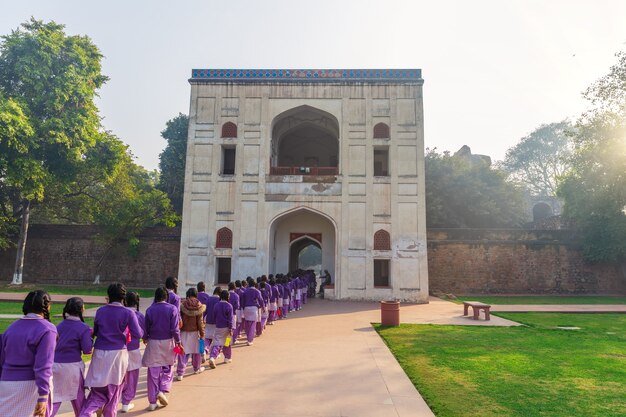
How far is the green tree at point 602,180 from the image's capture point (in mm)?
20125

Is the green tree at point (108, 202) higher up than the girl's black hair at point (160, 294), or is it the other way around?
the green tree at point (108, 202)

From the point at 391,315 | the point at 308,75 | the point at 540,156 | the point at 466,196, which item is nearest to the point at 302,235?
the point at 308,75

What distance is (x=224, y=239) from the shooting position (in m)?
17.5

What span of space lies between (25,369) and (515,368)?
6.75 metres

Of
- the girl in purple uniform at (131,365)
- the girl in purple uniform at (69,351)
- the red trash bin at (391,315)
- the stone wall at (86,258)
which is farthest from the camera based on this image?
the stone wall at (86,258)

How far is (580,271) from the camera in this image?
878 inches

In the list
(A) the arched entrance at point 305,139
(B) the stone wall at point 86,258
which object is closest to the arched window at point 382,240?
(A) the arched entrance at point 305,139

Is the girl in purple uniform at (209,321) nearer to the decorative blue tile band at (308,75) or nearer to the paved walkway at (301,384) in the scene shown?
the paved walkway at (301,384)

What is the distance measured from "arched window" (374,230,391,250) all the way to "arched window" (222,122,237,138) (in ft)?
27.0

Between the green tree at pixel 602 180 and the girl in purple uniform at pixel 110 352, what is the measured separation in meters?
24.0

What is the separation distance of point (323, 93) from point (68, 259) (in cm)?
1745

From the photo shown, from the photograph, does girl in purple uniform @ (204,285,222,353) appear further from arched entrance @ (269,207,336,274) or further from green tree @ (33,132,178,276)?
green tree @ (33,132,178,276)

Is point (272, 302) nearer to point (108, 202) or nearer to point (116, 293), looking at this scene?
point (116, 293)

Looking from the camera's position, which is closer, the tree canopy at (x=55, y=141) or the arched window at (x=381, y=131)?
the tree canopy at (x=55, y=141)
